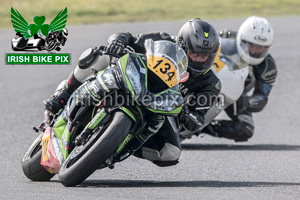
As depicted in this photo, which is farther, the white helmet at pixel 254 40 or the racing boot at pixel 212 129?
the white helmet at pixel 254 40

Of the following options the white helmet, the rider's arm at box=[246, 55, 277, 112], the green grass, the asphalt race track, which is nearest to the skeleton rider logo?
the asphalt race track

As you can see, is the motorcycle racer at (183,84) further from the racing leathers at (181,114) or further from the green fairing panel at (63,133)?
the green fairing panel at (63,133)

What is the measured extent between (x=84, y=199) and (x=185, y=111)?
171 centimetres

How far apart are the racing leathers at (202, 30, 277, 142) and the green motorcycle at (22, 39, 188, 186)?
11.5 feet

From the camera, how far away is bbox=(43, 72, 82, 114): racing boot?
716 cm

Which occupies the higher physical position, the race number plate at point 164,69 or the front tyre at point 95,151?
the race number plate at point 164,69

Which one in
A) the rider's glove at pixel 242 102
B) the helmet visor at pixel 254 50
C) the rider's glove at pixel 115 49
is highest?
the rider's glove at pixel 115 49

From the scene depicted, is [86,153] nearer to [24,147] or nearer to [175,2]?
[24,147]

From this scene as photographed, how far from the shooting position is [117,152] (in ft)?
20.5

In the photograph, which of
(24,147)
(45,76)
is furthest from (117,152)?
(45,76)

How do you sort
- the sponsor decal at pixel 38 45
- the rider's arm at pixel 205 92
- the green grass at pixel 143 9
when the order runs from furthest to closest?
the green grass at pixel 143 9, the sponsor decal at pixel 38 45, the rider's arm at pixel 205 92

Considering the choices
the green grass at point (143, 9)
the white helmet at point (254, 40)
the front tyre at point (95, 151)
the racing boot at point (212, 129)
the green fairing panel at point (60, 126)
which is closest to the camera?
the front tyre at point (95, 151)

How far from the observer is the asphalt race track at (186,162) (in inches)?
233

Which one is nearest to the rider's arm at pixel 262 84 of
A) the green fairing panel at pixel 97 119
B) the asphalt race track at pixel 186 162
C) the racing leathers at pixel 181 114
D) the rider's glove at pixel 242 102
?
the rider's glove at pixel 242 102
